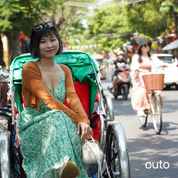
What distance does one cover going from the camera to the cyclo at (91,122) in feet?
10.0

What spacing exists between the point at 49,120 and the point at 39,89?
0.41 meters

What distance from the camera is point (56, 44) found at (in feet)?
11.5

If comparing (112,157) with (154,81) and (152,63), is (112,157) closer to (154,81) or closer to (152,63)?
(154,81)

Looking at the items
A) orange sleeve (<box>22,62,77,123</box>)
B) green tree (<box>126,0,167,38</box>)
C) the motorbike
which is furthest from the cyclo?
green tree (<box>126,0,167,38</box>)

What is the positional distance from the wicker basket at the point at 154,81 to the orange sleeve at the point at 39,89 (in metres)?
3.49

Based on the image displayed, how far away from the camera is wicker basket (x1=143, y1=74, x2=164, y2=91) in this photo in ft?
21.2

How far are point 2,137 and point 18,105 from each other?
1.33m

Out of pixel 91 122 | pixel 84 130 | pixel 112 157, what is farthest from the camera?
pixel 91 122

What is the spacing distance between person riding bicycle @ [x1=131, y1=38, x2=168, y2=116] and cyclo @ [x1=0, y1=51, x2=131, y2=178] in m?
2.61

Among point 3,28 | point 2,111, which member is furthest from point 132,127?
point 3,28

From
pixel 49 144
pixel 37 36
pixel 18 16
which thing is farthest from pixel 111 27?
pixel 49 144

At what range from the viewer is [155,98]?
7.01 meters

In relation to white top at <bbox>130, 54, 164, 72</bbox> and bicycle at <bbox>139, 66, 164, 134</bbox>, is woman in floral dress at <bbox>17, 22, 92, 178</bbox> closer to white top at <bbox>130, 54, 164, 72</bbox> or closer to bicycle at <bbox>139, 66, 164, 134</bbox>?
bicycle at <bbox>139, 66, 164, 134</bbox>

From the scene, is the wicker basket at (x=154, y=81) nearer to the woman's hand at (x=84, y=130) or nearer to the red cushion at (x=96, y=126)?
the red cushion at (x=96, y=126)
